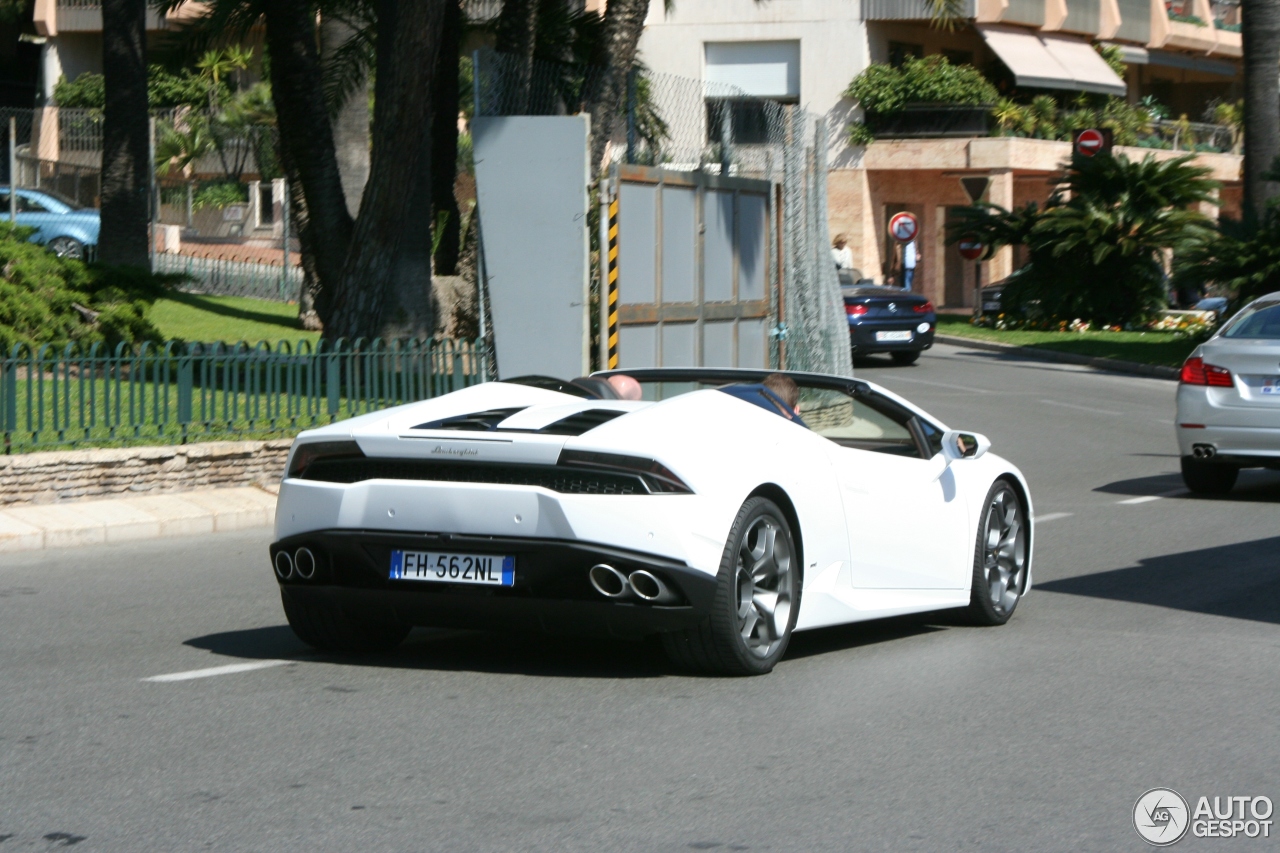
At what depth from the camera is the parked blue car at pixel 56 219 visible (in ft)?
107

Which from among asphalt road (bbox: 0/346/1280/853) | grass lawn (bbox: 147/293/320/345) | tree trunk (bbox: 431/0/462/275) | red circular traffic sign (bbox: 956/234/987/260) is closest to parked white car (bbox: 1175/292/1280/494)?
asphalt road (bbox: 0/346/1280/853)

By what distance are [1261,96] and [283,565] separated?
28.0m

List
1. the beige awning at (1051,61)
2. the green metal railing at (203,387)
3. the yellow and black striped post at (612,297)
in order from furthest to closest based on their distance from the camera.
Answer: the beige awning at (1051,61) < the yellow and black striped post at (612,297) < the green metal railing at (203,387)

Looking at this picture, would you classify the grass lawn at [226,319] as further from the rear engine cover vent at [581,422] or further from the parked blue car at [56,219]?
the rear engine cover vent at [581,422]

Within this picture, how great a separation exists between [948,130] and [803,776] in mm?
47275

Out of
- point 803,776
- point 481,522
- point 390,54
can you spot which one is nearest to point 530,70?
point 390,54

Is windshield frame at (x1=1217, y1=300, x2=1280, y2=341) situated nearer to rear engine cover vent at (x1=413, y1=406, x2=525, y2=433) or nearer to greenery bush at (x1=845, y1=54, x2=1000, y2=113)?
rear engine cover vent at (x1=413, y1=406, x2=525, y2=433)

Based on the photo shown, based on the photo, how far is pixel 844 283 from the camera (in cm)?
3366

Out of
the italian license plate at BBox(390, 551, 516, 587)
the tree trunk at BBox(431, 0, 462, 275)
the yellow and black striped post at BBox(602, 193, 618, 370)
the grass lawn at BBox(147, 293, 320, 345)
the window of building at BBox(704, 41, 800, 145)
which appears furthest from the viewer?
the window of building at BBox(704, 41, 800, 145)

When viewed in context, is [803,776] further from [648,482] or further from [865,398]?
[865,398]

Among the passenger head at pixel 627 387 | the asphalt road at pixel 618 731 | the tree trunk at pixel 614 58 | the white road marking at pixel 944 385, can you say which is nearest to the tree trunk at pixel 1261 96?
the white road marking at pixel 944 385

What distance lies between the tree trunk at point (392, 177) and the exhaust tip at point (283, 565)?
10.2 meters

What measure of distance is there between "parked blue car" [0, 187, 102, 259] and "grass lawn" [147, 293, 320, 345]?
240cm

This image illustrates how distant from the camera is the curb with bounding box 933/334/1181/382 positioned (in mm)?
30359
